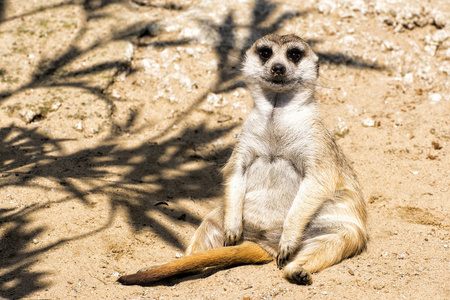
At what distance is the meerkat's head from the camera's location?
2.62 metres

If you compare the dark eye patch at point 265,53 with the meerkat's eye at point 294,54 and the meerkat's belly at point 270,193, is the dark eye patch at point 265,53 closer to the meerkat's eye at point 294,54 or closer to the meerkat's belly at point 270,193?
the meerkat's eye at point 294,54

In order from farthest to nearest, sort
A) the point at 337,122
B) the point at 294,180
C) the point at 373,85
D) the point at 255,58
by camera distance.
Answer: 1. the point at 373,85
2. the point at 337,122
3. the point at 255,58
4. the point at 294,180

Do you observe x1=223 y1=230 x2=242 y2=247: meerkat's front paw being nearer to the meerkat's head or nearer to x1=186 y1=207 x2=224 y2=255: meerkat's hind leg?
x1=186 y1=207 x2=224 y2=255: meerkat's hind leg

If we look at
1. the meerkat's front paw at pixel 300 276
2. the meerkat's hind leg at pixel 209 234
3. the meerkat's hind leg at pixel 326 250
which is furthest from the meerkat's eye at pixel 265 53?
the meerkat's front paw at pixel 300 276

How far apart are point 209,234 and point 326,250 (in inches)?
28.8

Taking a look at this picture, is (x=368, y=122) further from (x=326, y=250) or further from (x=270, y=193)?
(x=326, y=250)

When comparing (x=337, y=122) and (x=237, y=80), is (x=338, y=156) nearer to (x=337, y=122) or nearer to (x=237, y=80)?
(x=337, y=122)

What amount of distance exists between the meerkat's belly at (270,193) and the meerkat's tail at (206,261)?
170 millimetres

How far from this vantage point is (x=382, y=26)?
452cm

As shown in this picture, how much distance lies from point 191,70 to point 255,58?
1584 millimetres

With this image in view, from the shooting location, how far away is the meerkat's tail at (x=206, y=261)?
2186 mm

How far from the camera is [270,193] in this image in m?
2.65

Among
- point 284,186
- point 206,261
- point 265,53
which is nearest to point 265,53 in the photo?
point 265,53

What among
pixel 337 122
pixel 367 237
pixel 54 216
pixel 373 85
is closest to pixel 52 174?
pixel 54 216
